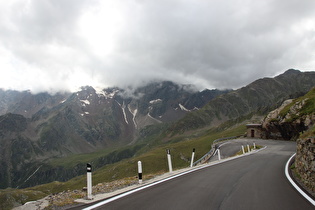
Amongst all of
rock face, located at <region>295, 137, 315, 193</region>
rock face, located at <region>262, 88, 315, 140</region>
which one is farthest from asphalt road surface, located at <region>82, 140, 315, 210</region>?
rock face, located at <region>262, 88, 315, 140</region>

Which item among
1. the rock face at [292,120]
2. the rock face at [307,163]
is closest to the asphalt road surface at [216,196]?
the rock face at [307,163]

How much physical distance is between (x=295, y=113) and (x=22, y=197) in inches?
5089

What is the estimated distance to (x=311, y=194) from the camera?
10023mm

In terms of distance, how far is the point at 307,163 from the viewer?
1264cm

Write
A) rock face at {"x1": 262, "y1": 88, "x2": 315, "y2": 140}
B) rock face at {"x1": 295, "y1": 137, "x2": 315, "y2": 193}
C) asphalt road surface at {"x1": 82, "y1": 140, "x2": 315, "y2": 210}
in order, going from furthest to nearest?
rock face at {"x1": 262, "y1": 88, "x2": 315, "y2": 140} < rock face at {"x1": 295, "y1": 137, "x2": 315, "y2": 193} < asphalt road surface at {"x1": 82, "y1": 140, "x2": 315, "y2": 210}

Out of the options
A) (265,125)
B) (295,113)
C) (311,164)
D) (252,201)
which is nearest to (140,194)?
(252,201)

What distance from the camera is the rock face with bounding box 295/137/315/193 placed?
11492 millimetres

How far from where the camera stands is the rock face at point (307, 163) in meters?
11.5

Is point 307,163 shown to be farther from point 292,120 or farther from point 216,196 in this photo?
point 292,120

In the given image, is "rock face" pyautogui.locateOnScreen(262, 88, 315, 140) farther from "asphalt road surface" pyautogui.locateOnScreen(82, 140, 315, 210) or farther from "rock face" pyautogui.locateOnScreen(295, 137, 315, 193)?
"asphalt road surface" pyautogui.locateOnScreen(82, 140, 315, 210)

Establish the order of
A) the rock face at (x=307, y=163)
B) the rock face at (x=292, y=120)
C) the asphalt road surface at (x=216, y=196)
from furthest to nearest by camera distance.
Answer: the rock face at (x=292, y=120) < the rock face at (x=307, y=163) < the asphalt road surface at (x=216, y=196)

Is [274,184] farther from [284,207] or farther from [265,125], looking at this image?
[265,125]

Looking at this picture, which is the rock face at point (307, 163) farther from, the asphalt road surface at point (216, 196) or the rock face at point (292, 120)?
the rock face at point (292, 120)

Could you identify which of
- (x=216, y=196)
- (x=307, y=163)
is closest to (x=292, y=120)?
(x=307, y=163)
